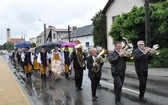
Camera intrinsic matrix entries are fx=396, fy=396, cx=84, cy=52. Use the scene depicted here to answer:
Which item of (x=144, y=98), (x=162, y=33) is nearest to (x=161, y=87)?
(x=144, y=98)

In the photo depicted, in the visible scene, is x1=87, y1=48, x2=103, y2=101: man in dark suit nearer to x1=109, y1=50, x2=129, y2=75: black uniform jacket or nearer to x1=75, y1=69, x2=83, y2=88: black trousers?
x1=109, y1=50, x2=129, y2=75: black uniform jacket

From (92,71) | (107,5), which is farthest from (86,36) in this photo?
(92,71)

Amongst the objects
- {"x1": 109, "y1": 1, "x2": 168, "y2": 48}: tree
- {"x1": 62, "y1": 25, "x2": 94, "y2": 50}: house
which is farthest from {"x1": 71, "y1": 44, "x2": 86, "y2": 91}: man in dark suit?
{"x1": 62, "y1": 25, "x2": 94, "y2": 50}: house

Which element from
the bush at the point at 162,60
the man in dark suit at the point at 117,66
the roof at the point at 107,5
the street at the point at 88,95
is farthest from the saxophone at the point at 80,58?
the roof at the point at 107,5

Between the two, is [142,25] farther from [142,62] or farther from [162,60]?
[142,62]

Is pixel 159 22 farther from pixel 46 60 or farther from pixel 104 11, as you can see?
pixel 104 11

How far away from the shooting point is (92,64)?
41.1ft

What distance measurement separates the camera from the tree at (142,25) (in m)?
26.5

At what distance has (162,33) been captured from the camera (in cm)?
2641

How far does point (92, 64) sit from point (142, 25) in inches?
692

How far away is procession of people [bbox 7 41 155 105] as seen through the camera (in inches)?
441

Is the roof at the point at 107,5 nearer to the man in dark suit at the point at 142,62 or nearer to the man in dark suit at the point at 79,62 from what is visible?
the man in dark suit at the point at 79,62

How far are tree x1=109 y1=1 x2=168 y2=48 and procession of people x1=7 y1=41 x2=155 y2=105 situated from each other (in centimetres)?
781

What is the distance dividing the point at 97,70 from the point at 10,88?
6121 millimetres
